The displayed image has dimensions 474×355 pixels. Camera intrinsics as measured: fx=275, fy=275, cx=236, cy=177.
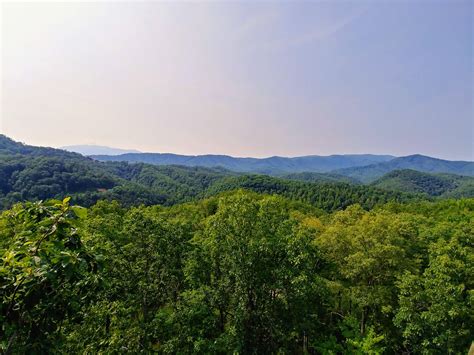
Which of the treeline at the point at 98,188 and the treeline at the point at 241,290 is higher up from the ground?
the treeline at the point at 241,290

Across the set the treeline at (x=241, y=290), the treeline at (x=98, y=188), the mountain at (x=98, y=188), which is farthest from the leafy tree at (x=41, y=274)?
the mountain at (x=98, y=188)

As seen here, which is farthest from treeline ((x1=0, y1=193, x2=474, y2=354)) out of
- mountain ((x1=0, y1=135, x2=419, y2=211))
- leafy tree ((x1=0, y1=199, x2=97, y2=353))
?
mountain ((x1=0, y1=135, x2=419, y2=211))

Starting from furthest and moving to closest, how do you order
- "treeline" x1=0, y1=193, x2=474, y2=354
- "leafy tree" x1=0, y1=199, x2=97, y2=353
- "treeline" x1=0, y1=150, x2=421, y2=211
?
"treeline" x1=0, y1=150, x2=421, y2=211, "treeline" x1=0, y1=193, x2=474, y2=354, "leafy tree" x1=0, y1=199, x2=97, y2=353

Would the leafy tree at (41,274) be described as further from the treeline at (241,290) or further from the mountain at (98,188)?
the mountain at (98,188)

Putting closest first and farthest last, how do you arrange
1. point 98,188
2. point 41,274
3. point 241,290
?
point 41,274, point 241,290, point 98,188

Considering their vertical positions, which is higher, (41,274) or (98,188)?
(41,274)

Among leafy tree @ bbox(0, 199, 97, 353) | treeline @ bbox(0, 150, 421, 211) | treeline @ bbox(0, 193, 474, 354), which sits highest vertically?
leafy tree @ bbox(0, 199, 97, 353)

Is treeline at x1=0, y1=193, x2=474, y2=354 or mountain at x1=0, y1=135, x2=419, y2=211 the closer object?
treeline at x1=0, y1=193, x2=474, y2=354

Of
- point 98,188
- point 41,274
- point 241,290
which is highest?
point 41,274

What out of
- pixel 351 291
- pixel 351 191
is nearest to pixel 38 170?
pixel 351 191

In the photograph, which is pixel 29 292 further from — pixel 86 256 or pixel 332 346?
pixel 332 346

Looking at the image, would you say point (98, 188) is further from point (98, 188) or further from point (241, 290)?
point (241, 290)

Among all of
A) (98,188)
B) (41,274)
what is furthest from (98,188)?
(41,274)

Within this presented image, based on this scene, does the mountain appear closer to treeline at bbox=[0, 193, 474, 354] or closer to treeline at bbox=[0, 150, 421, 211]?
treeline at bbox=[0, 150, 421, 211]
